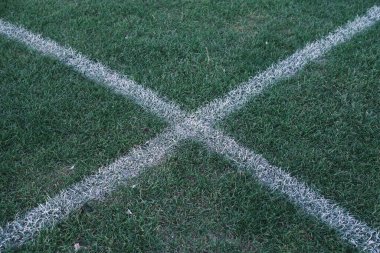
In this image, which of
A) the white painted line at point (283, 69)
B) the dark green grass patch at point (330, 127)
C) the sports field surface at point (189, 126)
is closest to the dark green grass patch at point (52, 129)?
the sports field surface at point (189, 126)

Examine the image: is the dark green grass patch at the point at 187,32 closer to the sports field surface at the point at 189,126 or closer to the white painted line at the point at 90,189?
the sports field surface at the point at 189,126

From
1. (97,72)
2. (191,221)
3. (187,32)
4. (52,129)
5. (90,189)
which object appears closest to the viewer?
(191,221)

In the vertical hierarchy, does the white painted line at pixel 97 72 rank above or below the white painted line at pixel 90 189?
above

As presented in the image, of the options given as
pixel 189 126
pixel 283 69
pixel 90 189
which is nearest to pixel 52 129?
pixel 90 189

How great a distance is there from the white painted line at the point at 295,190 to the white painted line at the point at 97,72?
1.11 ft

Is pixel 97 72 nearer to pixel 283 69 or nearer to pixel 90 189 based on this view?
pixel 90 189

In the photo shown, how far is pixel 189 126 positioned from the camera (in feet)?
10.1

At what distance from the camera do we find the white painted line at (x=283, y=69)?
321 cm

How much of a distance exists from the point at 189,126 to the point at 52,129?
3.19 feet

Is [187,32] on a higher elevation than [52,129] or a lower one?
higher

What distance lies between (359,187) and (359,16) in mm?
2195

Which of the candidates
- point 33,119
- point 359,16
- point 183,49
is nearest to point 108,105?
point 33,119

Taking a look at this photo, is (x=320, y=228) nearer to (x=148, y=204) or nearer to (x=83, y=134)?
(x=148, y=204)

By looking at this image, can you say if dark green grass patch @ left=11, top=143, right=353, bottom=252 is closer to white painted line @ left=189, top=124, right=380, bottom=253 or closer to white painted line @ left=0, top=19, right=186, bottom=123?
white painted line @ left=189, top=124, right=380, bottom=253
